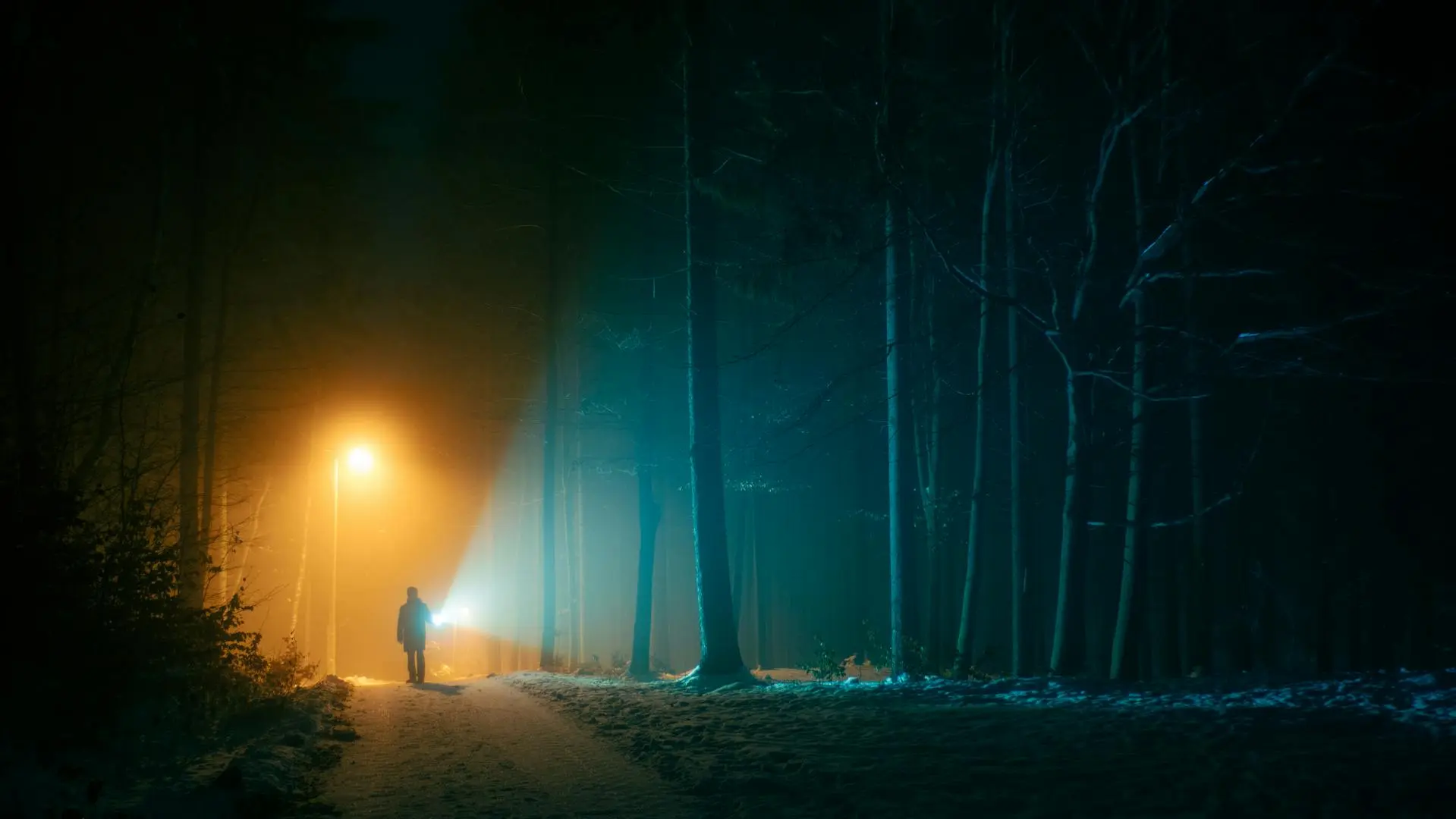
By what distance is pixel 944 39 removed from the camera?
19.0 meters

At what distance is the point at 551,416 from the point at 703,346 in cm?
1051

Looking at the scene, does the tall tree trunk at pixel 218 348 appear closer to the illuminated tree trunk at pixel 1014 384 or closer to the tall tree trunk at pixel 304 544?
the tall tree trunk at pixel 304 544

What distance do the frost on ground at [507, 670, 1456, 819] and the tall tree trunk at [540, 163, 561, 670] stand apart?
14419 mm

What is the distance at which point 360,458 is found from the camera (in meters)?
32.9

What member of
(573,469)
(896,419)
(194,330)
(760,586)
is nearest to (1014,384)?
(896,419)

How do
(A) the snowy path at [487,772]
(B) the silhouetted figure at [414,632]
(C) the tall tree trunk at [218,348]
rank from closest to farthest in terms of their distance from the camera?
(A) the snowy path at [487,772] < (C) the tall tree trunk at [218,348] < (B) the silhouetted figure at [414,632]

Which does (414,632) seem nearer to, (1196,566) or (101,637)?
(101,637)

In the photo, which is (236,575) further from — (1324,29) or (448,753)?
(1324,29)

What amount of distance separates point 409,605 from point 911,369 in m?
12.3

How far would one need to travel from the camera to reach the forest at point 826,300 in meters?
13.6

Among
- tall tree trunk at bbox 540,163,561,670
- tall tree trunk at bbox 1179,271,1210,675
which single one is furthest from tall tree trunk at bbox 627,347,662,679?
tall tree trunk at bbox 1179,271,1210,675

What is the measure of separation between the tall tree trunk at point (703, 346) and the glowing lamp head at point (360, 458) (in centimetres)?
1897

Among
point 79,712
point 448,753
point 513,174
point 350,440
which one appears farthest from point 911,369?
point 350,440

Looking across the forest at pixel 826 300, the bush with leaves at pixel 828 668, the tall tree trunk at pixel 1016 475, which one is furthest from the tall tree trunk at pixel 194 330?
the tall tree trunk at pixel 1016 475
